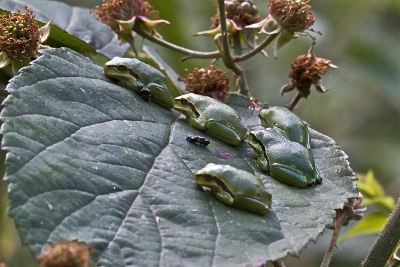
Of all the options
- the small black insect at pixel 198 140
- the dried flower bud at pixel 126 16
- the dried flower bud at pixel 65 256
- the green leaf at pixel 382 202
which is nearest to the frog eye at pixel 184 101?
the small black insect at pixel 198 140

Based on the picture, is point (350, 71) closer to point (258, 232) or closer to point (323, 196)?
point (323, 196)

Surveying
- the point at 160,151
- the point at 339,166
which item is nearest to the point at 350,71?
the point at 339,166

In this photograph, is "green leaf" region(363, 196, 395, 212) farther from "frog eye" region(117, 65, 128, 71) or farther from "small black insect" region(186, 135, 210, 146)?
"frog eye" region(117, 65, 128, 71)

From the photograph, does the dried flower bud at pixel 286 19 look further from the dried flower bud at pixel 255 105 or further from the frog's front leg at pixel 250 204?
the frog's front leg at pixel 250 204

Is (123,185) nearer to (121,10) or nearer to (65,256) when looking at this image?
(65,256)

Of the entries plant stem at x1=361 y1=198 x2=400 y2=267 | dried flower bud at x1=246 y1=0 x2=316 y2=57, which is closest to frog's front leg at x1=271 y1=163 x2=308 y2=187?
plant stem at x1=361 y1=198 x2=400 y2=267
